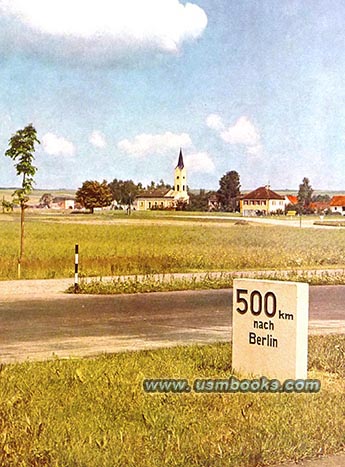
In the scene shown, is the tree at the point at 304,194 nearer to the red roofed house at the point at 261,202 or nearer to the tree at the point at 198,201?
the red roofed house at the point at 261,202

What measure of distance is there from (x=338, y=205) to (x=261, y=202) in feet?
7.15

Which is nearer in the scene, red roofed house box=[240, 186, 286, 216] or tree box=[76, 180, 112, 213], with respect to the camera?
tree box=[76, 180, 112, 213]

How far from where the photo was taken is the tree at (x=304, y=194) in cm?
1480

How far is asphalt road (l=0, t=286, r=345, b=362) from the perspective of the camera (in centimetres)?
900

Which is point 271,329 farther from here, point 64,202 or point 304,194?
point 304,194

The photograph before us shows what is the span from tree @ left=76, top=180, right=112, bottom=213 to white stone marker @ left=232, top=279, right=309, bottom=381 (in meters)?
7.52

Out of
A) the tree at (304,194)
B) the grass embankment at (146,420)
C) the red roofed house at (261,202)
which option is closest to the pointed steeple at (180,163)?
the red roofed house at (261,202)

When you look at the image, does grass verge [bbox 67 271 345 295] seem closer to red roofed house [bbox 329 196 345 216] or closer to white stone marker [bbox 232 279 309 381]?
red roofed house [bbox 329 196 345 216]

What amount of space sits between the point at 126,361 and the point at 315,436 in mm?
2821

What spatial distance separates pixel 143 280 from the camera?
51.9 feet

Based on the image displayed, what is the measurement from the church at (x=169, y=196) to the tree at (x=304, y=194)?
2.10 meters

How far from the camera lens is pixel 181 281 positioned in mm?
16125

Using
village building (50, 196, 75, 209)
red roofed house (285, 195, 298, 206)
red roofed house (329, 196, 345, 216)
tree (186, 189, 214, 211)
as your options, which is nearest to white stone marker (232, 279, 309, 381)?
village building (50, 196, 75, 209)

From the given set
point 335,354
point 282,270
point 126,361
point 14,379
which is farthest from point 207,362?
point 282,270
